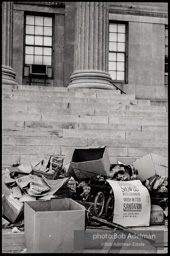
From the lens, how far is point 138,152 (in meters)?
10.3

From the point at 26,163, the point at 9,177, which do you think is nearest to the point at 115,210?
the point at 9,177

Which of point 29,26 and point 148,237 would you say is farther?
point 29,26

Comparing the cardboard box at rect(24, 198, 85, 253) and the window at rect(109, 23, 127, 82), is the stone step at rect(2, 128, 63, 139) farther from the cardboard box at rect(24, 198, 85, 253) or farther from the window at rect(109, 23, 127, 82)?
the window at rect(109, 23, 127, 82)

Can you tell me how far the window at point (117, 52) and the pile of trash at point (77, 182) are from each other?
35.9 feet

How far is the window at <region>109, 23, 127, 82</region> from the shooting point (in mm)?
18969

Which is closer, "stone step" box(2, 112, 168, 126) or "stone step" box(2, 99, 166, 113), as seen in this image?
"stone step" box(2, 112, 168, 126)

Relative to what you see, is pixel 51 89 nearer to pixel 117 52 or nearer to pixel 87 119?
pixel 87 119

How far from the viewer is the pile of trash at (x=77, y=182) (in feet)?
21.3

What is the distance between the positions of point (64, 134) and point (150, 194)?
131 inches

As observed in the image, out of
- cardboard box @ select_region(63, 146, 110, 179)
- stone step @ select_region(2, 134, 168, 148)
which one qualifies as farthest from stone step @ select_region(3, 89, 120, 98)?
cardboard box @ select_region(63, 146, 110, 179)

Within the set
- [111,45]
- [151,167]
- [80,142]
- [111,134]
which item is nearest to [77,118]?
[80,142]

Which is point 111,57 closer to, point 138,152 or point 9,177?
point 138,152

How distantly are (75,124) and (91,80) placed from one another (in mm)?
2587

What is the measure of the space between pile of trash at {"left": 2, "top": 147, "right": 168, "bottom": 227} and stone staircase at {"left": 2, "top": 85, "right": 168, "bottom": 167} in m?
1.25
